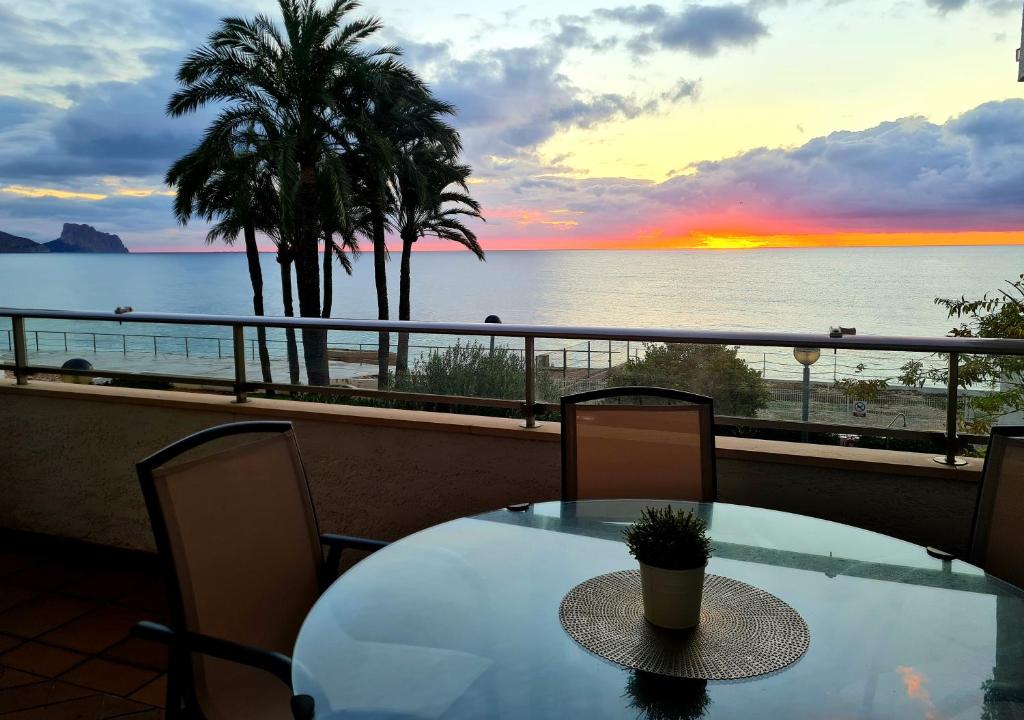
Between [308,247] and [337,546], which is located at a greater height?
[308,247]

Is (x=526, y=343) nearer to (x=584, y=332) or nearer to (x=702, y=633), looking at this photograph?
(x=584, y=332)

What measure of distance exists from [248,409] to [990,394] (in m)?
3.00

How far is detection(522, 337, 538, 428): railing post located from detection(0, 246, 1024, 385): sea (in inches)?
3.8

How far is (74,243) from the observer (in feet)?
130

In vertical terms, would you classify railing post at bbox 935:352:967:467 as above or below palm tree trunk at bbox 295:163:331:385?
below

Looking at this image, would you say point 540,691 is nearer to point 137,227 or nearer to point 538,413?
point 538,413

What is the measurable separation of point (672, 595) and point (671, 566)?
0.06 meters

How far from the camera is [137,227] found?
2567 centimetres

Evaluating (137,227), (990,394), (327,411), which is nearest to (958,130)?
(990,394)

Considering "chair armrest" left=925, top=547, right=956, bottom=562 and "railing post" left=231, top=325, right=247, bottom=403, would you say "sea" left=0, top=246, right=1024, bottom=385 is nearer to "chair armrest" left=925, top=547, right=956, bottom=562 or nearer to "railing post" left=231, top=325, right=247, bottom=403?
"railing post" left=231, top=325, right=247, bottom=403

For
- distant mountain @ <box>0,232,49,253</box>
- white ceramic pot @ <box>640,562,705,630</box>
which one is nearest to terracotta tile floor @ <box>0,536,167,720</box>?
white ceramic pot @ <box>640,562,705,630</box>

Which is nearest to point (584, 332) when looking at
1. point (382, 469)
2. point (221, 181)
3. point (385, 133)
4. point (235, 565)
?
point (382, 469)

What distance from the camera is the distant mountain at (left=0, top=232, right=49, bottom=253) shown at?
59.0 feet

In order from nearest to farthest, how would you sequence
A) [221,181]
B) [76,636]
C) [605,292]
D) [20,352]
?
[76,636] → [20,352] → [221,181] → [605,292]
